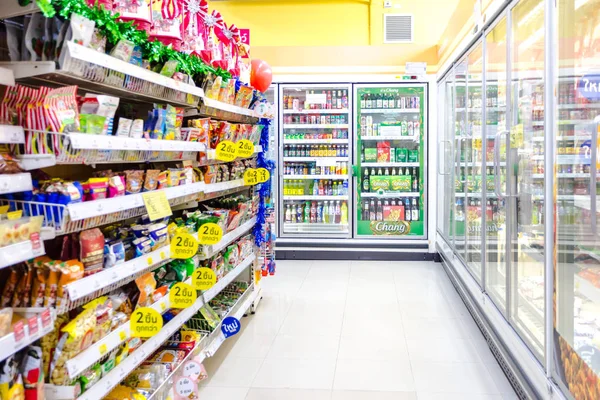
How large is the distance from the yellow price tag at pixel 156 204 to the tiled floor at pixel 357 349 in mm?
1191

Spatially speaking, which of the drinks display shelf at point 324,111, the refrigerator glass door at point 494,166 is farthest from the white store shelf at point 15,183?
the drinks display shelf at point 324,111

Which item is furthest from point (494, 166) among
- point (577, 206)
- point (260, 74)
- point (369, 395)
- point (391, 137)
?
point (391, 137)

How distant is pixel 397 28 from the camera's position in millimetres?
8719

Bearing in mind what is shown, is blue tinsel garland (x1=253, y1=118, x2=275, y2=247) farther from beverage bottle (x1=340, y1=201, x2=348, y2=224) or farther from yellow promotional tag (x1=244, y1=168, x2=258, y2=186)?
beverage bottle (x1=340, y1=201, x2=348, y2=224)

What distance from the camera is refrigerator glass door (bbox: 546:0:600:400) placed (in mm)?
2166

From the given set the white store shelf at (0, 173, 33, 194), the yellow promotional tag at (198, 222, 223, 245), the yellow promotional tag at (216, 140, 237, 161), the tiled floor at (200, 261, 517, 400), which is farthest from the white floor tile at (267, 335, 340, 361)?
the white store shelf at (0, 173, 33, 194)

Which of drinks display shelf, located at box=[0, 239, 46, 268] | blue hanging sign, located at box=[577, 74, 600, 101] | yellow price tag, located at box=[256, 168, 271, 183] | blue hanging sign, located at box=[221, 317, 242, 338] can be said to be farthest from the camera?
yellow price tag, located at box=[256, 168, 271, 183]

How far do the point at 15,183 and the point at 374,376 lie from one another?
2424mm

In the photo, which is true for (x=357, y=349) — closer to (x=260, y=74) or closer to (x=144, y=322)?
(x=144, y=322)

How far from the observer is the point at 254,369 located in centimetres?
353

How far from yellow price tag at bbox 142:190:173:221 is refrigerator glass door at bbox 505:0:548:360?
75.6 inches

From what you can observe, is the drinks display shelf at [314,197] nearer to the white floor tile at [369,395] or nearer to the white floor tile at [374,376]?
the white floor tile at [374,376]

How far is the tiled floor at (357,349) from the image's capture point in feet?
10.5

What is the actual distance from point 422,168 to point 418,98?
0.93 metres
